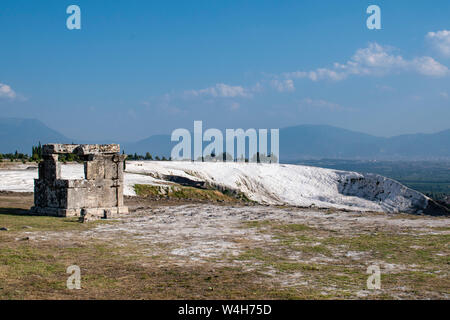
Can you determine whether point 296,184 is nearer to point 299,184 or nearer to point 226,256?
point 299,184

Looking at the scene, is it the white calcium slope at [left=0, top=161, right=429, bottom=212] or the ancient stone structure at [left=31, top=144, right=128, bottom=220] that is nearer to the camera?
the ancient stone structure at [left=31, top=144, right=128, bottom=220]

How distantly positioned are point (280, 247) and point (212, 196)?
23491mm

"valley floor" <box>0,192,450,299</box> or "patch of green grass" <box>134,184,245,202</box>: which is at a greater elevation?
"patch of green grass" <box>134,184,245,202</box>

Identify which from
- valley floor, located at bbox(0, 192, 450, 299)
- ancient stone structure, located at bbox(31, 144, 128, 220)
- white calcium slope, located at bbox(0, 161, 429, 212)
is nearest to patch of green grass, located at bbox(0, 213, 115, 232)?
valley floor, located at bbox(0, 192, 450, 299)

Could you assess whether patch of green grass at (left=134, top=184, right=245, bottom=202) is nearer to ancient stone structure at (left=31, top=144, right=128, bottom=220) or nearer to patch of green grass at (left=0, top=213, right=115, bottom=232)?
ancient stone structure at (left=31, top=144, right=128, bottom=220)

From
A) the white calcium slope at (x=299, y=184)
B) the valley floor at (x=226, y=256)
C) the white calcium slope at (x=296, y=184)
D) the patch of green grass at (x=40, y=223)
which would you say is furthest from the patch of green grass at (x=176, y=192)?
the patch of green grass at (x=40, y=223)

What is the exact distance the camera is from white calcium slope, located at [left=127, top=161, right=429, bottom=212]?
4700 centimetres

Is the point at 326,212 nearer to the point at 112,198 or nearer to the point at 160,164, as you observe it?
the point at 112,198

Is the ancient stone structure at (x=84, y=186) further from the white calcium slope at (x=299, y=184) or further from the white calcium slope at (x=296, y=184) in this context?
the white calcium slope at (x=299, y=184)

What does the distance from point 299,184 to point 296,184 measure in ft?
1.40

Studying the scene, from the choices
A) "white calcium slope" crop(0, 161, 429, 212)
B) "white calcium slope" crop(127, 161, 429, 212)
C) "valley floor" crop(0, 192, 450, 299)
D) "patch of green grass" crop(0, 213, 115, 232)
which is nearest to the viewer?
"valley floor" crop(0, 192, 450, 299)

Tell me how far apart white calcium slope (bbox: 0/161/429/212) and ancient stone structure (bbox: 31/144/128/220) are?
49.0ft

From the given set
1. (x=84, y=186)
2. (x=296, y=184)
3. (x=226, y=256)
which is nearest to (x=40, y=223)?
(x=84, y=186)

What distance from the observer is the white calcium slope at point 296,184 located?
46438 mm
